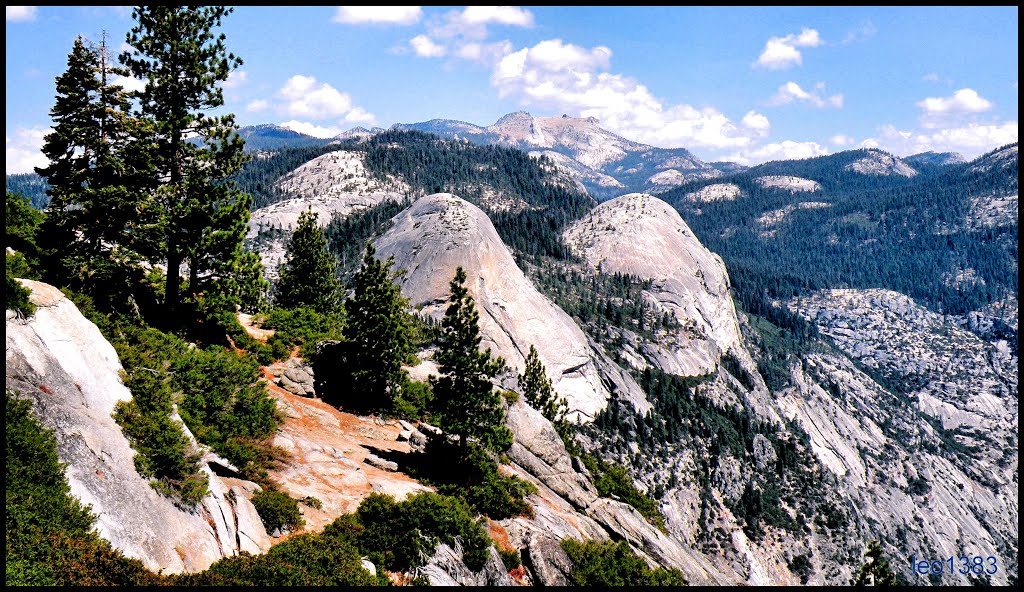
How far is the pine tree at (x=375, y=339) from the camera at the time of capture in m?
38.2

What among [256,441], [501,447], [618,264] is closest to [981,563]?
[618,264]

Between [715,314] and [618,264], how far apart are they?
38.2 metres

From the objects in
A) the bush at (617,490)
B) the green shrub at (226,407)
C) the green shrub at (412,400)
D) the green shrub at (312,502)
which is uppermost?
the green shrub at (226,407)

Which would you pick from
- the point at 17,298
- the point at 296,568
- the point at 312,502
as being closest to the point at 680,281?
the point at 312,502

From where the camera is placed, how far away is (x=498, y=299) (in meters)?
105

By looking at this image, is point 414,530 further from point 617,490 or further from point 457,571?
point 617,490

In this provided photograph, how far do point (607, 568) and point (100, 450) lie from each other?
19.9m

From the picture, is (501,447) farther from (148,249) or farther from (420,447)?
(148,249)

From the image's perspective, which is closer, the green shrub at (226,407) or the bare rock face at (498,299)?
the green shrub at (226,407)

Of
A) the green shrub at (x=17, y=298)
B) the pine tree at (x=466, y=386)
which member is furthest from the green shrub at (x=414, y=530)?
the green shrub at (x=17, y=298)

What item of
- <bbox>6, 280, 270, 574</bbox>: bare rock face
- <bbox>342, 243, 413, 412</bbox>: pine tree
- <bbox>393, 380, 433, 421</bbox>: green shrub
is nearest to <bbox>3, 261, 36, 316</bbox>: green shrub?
<bbox>6, 280, 270, 574</bbox>: bare rock face

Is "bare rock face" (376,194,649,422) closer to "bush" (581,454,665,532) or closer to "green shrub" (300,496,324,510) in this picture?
"bush" (581,454,665,532)

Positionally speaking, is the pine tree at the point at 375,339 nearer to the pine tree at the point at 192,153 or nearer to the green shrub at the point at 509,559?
the pine tree at the point at 192,153

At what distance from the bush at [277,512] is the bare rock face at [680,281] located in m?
149
